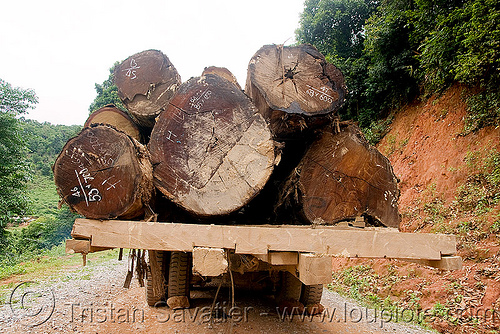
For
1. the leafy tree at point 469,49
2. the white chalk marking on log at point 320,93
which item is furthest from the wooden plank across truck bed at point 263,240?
the leafy tree at point 469,49

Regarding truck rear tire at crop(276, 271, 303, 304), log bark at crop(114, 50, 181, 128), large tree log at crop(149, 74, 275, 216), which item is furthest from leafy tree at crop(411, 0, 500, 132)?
log bark at crop(114, 50, 181, 128)

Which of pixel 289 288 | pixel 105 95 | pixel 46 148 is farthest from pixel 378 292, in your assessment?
pixel 46 148

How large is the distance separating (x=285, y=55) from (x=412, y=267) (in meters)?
4.64

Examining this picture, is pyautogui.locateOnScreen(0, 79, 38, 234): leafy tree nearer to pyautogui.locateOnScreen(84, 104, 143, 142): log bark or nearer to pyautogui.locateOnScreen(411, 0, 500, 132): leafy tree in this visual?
pyautogui.locateOnScreen(84, 104, 143, 142): log bark

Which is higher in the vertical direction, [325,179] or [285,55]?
[285,55]

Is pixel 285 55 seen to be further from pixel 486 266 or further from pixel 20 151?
pixel 20 151

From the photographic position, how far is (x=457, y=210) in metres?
6.34

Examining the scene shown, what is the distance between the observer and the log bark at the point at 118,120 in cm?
362

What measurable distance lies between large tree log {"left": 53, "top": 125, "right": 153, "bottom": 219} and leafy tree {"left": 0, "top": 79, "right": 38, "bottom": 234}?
8.39 metres

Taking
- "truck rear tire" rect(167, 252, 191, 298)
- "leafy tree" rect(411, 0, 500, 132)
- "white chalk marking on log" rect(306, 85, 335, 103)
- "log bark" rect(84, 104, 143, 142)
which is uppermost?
"leafy tree" rect(411, 0, 500, 132)

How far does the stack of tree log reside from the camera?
2295 millimetres

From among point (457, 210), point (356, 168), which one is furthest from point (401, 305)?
point (356, 168)

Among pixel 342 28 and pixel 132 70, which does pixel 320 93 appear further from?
pixel 342 28

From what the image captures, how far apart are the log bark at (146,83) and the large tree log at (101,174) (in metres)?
1.13
